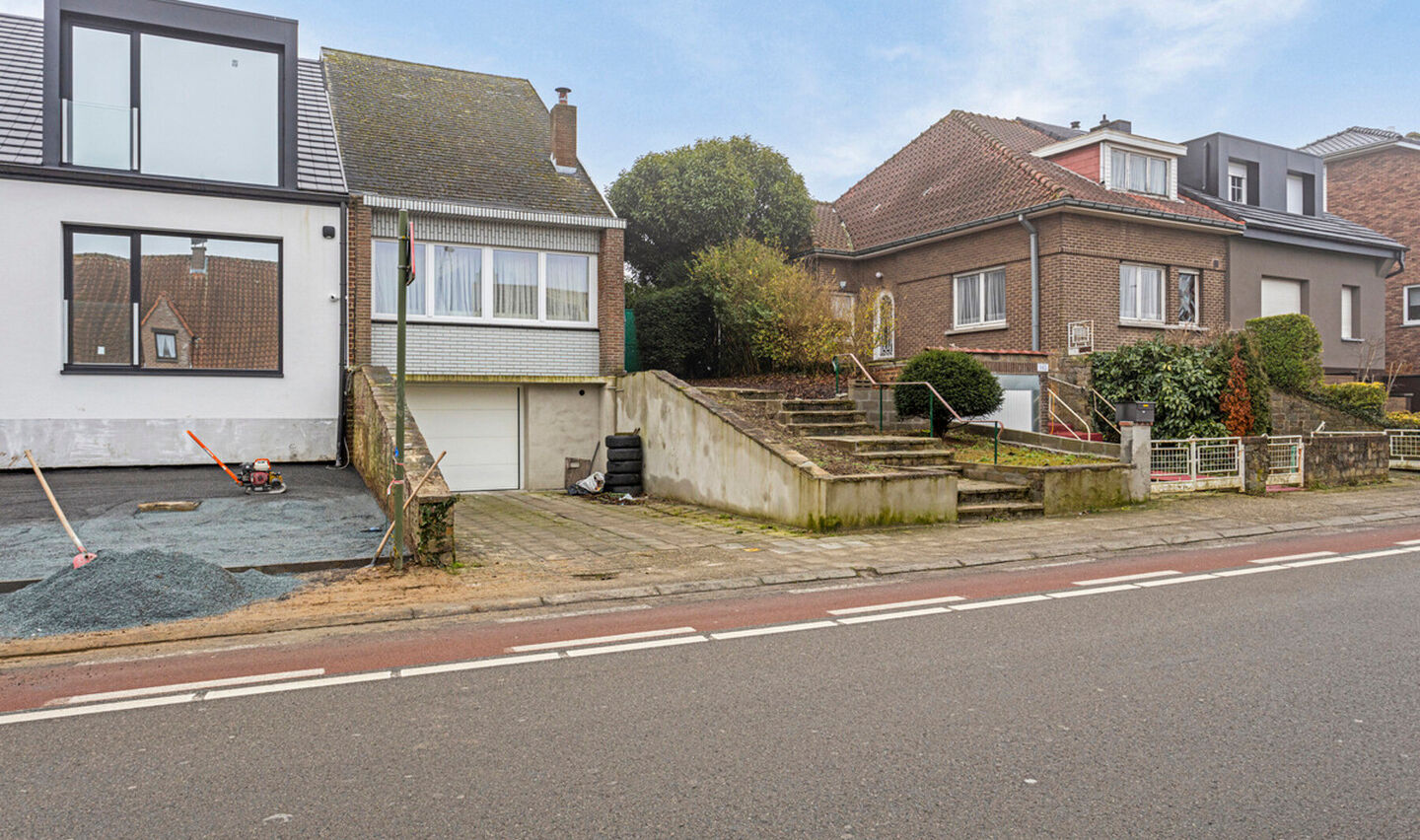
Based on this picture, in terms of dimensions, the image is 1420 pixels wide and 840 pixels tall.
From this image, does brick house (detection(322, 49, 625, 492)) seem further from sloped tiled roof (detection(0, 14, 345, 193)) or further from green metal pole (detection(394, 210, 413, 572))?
green metal pole (detection(394, 210, 413, 572))

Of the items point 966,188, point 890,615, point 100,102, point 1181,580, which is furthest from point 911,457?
Answer: point 100,102

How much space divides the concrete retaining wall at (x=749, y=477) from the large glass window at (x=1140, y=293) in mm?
12488

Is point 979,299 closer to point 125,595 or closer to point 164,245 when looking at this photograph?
point 164,245

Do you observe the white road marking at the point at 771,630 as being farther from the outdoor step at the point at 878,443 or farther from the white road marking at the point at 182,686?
the outdoor step at the point at 878,443

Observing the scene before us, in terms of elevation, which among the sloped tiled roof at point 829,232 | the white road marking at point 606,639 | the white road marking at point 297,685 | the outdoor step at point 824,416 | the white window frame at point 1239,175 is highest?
the white window frame at point 1239,175

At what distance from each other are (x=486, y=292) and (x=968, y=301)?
12366mm

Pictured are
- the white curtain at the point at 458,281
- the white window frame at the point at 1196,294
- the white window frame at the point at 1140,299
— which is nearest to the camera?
the white curtain at the point at 458,281

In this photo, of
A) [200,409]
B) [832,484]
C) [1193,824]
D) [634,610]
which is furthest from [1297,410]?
[200,409]

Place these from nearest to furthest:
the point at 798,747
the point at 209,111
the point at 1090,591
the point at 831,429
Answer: the point at 798,747
the point at 1090,591
the point at 209,111
the point at 831,429

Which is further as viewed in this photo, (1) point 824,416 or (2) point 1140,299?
(2) point 1140,299

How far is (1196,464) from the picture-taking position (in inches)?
570

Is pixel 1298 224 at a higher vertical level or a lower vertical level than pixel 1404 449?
higher

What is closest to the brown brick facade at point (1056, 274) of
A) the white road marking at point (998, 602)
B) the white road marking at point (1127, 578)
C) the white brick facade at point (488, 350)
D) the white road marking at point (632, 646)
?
the white brick facade at point (488, 350)

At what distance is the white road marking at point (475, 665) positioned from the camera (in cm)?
543
